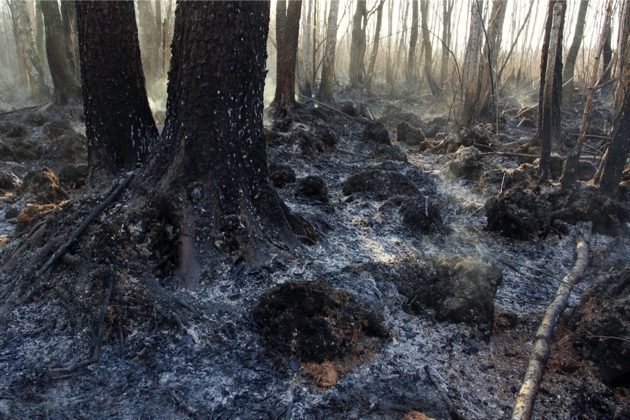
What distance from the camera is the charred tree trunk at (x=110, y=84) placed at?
3.20 m

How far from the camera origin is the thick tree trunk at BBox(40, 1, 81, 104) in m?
8.15

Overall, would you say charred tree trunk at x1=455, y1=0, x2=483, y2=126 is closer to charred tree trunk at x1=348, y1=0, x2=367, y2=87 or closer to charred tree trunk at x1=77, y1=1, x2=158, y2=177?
charred tree trunk at x1=348, y1=0, x2=367, y2=87

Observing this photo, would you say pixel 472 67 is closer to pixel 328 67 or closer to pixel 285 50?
pixel 328 67

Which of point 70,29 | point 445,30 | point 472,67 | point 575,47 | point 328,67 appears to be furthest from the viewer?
point 445,30

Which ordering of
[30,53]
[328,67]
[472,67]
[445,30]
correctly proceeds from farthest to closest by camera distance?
[445,30], [30,53], [328,67], [472,67]

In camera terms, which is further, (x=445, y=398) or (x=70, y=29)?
(x=70, y=29)

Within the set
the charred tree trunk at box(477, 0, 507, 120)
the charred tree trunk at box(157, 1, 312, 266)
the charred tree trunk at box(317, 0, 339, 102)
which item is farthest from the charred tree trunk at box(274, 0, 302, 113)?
the charred tree trunk at box(157, 1, 312, 266)

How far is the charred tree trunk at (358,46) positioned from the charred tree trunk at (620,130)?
9.51 m

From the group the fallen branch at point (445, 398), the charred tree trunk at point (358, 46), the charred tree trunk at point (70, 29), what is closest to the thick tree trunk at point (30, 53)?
the charred tree trunk at point (70, 29)

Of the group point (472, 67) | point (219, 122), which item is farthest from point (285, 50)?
point (219, 122)

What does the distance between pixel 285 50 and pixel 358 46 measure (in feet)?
21.1

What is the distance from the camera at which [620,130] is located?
14.9 ft

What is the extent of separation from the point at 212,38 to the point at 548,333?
8.44 feet

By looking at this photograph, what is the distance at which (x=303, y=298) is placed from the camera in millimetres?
2451
